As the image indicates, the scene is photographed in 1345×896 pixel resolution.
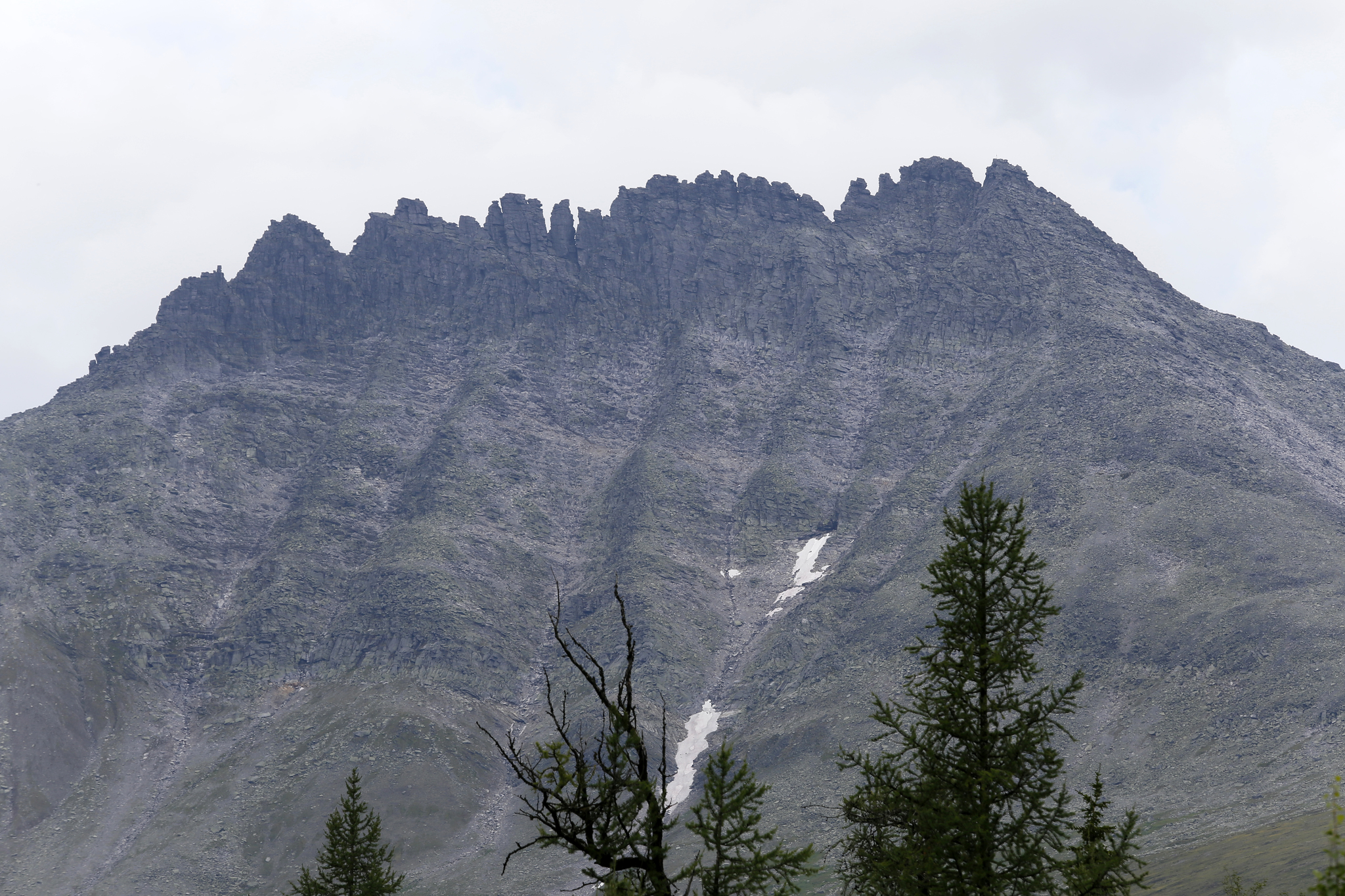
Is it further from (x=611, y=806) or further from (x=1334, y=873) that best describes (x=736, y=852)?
(x=1334, y=873)

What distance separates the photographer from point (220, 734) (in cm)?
15050

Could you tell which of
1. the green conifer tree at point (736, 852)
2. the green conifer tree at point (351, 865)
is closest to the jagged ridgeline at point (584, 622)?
the green conifer tree at point (351, 865)

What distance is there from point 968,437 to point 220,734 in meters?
137

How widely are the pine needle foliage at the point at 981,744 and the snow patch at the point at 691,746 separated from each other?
12136cm

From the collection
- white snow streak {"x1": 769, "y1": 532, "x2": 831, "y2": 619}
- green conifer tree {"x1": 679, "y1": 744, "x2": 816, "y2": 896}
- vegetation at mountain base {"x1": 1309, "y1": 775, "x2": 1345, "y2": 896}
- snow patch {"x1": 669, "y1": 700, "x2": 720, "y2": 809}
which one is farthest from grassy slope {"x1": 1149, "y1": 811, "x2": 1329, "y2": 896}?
white snow streak {"x1": 769, "y1": 532, "x2": 831, "y2": 619}

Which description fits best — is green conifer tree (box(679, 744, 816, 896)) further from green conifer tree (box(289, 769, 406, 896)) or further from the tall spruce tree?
green conifer tree (box(289, 769, 406, 896))

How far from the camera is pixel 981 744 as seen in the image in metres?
15.9

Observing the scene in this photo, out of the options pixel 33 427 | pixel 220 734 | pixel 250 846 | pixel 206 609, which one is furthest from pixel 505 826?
pixel 33 427

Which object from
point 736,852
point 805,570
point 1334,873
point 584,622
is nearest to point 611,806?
point 736,852

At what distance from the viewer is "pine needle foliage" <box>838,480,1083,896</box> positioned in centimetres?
1498

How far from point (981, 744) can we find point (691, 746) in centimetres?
13951

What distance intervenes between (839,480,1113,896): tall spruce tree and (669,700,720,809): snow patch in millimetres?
121420

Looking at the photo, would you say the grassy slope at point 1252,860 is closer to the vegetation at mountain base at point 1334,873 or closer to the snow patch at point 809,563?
the vegetation at mountain base at point 1334,873

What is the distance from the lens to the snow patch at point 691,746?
13888cm
